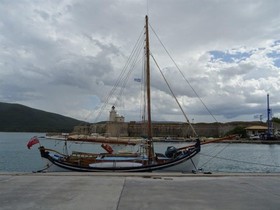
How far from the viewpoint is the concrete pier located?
8.99 m

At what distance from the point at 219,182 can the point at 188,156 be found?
14.0 meters

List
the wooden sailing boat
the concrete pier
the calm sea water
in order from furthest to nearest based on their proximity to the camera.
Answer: the calm sea water < the wooden sailing boat < the concrete pier

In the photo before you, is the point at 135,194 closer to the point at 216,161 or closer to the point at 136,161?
the point at 136,161

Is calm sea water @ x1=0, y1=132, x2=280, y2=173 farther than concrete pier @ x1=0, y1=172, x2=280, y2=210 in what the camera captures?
Yes

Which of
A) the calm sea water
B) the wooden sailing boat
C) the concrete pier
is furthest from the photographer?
the calm sea water

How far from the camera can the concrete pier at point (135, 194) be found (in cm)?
899

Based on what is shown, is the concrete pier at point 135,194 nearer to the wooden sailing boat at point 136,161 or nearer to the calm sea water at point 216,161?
the wooden sailing boat at point 136,161

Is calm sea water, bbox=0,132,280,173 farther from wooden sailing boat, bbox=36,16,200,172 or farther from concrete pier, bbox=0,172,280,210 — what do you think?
concrete pier, bbox=0,172,280,210

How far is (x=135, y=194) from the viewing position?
1047 centimetres

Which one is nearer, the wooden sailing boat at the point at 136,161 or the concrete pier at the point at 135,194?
the concrete pier at the point at 135,194

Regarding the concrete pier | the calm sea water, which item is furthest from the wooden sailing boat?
the concrete pier

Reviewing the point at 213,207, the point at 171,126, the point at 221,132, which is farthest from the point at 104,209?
the point at 171,126

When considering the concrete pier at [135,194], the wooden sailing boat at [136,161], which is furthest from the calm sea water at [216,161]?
the concrete pier at [135,194]

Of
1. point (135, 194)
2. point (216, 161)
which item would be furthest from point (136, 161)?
point (216, 161)
